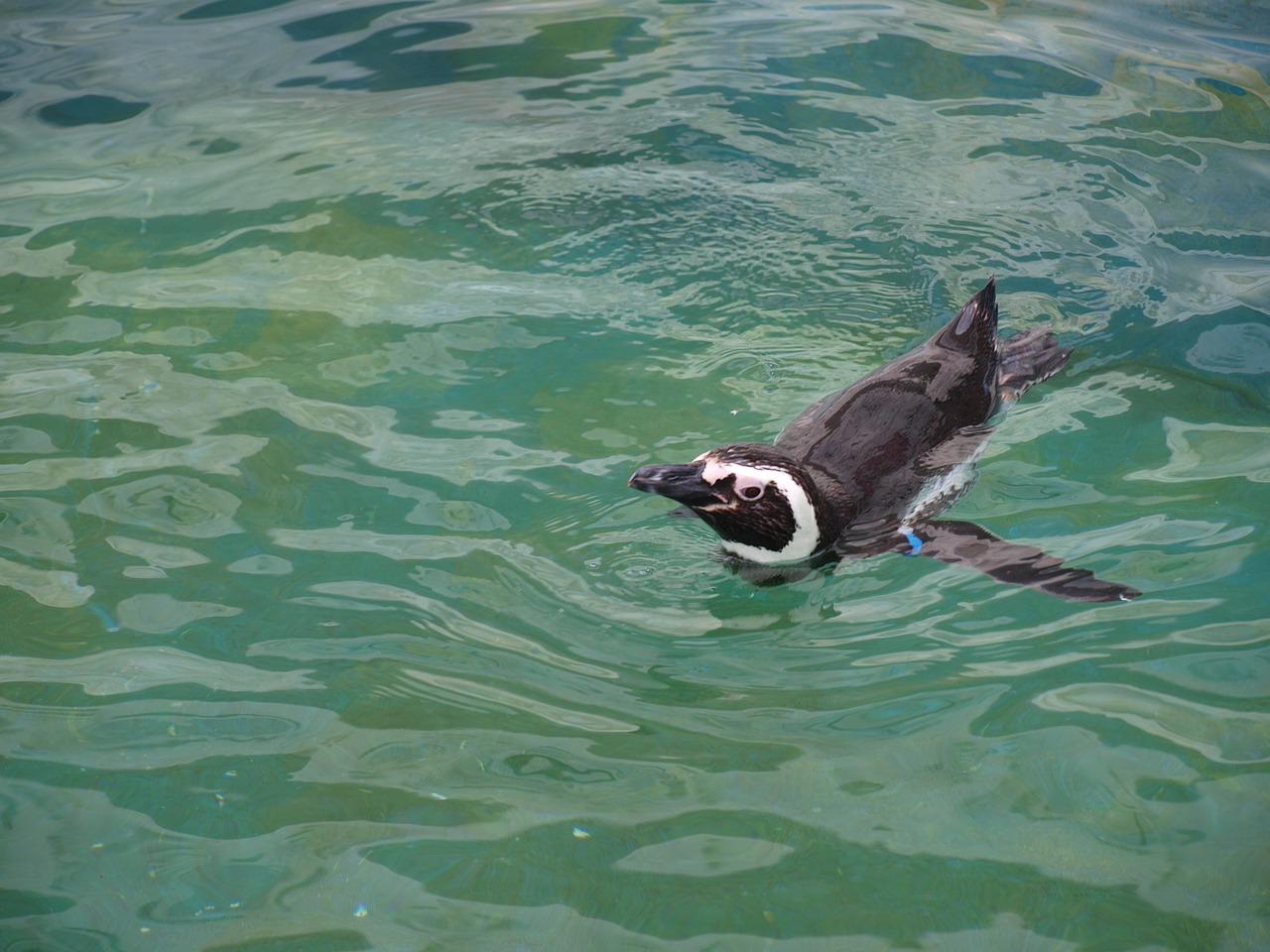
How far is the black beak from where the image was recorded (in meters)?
3.98

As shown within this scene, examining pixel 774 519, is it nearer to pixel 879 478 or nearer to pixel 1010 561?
pixel 879 478

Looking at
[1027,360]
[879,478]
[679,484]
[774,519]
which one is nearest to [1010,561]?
[879,478]

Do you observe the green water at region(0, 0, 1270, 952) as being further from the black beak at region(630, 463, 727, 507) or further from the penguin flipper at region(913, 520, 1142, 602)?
the black beak at region(630, 463, 727, 507)

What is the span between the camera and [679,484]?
4.01 meters

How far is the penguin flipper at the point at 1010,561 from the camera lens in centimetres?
386

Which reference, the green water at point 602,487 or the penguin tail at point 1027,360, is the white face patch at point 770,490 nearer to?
the green water at point 602,487

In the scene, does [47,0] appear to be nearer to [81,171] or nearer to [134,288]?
[81,171]

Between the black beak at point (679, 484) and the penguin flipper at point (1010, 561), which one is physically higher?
the black beak at point (679, 484)

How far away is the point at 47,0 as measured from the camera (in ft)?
30.4

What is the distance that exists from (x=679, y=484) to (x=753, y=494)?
0.27m

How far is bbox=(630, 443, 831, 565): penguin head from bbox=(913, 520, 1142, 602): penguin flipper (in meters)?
0.40

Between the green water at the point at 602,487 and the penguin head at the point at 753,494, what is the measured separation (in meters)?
0.24

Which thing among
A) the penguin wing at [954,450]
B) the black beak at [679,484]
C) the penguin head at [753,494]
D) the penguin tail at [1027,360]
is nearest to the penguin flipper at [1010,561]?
the penguin wing at [954,450]

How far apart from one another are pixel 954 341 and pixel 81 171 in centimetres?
547
